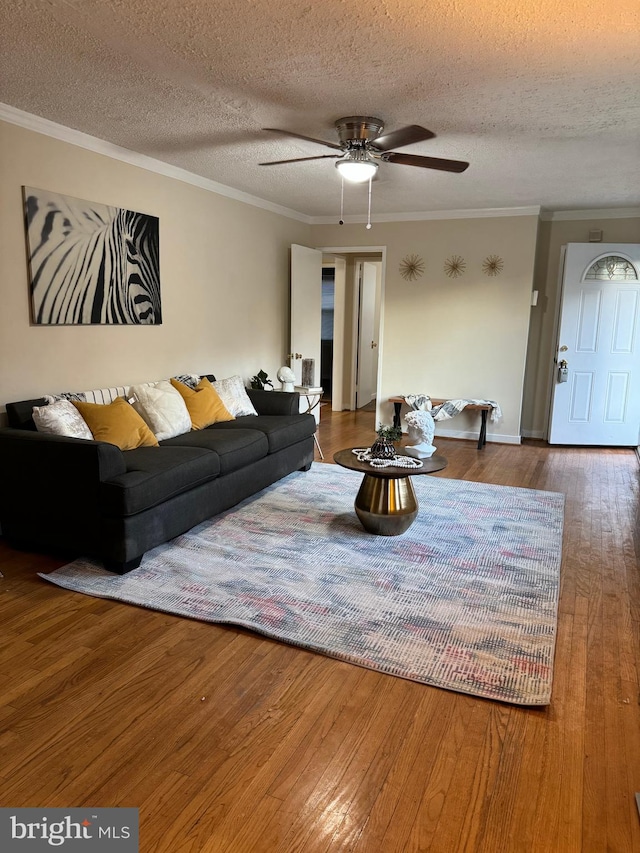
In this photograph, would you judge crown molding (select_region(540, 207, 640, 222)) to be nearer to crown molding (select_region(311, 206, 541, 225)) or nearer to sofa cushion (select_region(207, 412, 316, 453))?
crown molding (select_region(311, 206, 541, 225))

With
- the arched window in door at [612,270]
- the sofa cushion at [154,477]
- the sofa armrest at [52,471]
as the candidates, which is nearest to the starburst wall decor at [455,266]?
the arched window in door at [612,270]

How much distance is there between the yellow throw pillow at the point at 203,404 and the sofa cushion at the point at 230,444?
0.15m

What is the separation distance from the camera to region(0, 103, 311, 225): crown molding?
11.0 feet

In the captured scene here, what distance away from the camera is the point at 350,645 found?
2.40 meters

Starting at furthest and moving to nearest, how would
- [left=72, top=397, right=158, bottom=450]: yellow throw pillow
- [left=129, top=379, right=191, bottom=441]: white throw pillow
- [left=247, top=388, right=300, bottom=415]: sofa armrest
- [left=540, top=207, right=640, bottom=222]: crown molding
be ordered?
[left=540, top=207, right=640, bottom=222]: crown molding
[left=247, top=388, right=300, bottom=415]: sofa armrest
[left=129, top=379, right=191, bottom=441]: white throw pillow
[left=72, top=397, right=158, bottom=450]: yellow throw pillow

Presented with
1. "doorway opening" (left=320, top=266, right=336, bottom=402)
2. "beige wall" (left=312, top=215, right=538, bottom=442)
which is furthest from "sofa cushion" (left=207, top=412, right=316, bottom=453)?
"doorway opening" (left=320, top=266, right=336, bottom=402)

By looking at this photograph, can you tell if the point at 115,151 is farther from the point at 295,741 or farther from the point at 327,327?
the point at 327,327

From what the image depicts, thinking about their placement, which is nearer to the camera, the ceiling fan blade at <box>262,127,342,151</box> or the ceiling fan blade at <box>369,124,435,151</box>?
the ceiling fan blade at <box>369,124,435,151</box>

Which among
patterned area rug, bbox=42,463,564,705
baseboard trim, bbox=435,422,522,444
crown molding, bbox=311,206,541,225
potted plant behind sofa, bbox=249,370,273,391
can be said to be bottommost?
patterned area rug, bbox=42,463,564,705

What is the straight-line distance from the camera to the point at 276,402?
16.5ft

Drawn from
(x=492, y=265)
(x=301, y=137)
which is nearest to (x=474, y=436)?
(x=492, y=265)

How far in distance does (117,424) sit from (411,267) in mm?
4177

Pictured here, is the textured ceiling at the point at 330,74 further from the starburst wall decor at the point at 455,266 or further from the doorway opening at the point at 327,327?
the doorway opening at the point at 327,327

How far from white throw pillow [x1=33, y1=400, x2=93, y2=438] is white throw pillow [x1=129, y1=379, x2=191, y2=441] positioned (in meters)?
0.62
